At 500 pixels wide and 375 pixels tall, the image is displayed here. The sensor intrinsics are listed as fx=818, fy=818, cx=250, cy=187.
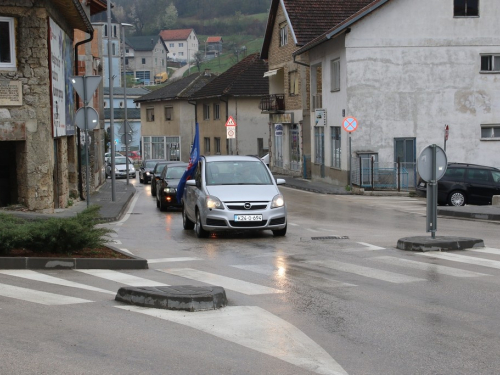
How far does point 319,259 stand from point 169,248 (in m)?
3.27

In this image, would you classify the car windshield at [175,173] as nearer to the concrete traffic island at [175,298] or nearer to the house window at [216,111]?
the concrete traffic island at [175,298]

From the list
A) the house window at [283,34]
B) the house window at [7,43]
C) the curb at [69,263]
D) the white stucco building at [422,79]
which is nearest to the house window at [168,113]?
A: the house window at [283,34]

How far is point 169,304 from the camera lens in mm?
8578

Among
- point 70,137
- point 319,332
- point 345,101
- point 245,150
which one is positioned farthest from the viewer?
point 245,150

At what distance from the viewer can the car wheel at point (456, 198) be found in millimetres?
27191

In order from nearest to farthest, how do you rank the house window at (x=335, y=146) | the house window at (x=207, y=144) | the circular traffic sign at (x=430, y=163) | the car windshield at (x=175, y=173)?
1. the circular traffic sign at (x=430, y=163)
2. the car windshield at (x=175, y=173)
3. the house window at (x=335, y=146)
4. the house window at (x=207, y=144)

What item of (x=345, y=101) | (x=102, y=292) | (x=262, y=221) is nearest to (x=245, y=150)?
(x=345, y=101)

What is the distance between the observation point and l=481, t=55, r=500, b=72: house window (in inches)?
1428

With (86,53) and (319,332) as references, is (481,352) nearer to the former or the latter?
(319,332)

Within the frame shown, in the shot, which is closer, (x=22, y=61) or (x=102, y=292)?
(x=102, y=292)

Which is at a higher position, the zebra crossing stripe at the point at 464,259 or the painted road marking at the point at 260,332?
the painted road marking at the point at 260,332

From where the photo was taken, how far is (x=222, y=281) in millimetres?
10844

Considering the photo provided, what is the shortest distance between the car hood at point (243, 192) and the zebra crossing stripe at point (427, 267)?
3.89m

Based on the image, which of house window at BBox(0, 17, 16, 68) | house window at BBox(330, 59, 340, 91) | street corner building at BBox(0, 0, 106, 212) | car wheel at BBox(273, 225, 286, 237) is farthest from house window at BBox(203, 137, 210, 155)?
car wheel at BBox(273, 225, 286, 237)
